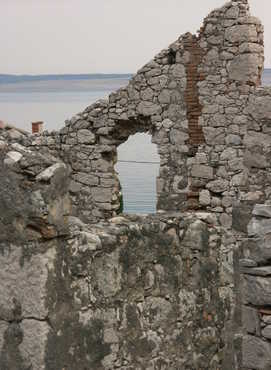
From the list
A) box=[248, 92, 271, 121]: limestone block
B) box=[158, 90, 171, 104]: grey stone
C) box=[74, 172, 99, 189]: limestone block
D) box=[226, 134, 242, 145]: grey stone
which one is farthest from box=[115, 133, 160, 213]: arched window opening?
box=[248, 92, 271, 121]: limestone block

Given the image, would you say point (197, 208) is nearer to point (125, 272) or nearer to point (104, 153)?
point (104, 153)

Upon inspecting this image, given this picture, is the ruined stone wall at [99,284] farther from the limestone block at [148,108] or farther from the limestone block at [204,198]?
the limestone block at [148,108]

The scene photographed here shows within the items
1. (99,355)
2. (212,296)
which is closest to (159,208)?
(212,296)

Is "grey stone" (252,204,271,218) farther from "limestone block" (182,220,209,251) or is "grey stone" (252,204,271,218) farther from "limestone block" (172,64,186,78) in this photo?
"limestone block" (172,64,186,78)

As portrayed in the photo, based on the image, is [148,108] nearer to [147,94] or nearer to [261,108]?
[147,94]

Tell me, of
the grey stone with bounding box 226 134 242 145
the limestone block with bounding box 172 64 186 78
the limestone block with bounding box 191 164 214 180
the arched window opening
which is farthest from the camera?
the arched window opening

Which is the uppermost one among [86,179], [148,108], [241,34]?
[241,34]

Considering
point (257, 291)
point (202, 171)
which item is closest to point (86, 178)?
point (202, 171)

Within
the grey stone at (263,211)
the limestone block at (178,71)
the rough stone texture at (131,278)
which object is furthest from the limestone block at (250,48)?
the grey stone at (263,211)

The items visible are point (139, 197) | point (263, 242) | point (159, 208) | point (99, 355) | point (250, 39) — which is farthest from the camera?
point (139, 197)

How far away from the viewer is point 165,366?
595 cm

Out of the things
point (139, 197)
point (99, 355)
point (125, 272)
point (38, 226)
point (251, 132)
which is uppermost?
point (251, 132)

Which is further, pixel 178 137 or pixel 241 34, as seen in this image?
pixel 178 137

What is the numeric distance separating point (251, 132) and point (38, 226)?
148cm
